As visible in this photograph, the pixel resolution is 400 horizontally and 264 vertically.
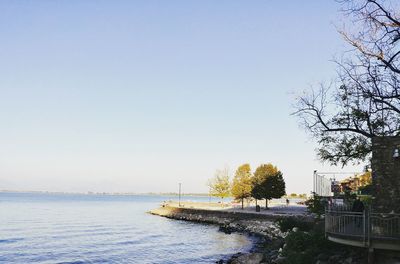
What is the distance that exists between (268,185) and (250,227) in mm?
19311

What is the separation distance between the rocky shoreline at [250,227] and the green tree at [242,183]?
7.94 m

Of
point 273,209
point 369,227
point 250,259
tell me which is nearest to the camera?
point 369,227

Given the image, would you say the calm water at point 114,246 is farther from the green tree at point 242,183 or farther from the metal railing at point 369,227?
the green tree at point 242,183

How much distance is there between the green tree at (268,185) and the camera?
234ft

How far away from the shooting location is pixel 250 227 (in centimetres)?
5300

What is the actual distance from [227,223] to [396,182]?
4326cm

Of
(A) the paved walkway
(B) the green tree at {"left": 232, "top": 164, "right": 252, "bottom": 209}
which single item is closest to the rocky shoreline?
(A) the paved walkway

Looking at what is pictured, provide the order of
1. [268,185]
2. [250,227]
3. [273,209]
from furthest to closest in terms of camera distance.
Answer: [268,185] → [273,209] → [250,227]

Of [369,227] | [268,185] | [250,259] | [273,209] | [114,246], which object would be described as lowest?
[114,246]

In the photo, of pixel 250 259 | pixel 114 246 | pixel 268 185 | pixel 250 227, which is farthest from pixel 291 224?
pixel 268 185

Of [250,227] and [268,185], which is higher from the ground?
[268,185]

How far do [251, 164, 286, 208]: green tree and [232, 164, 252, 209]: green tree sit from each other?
11.3ft

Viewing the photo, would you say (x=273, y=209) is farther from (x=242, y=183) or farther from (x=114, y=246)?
(x=114, y=246)

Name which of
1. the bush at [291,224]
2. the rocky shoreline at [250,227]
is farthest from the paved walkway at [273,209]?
the bush at [291,224]
